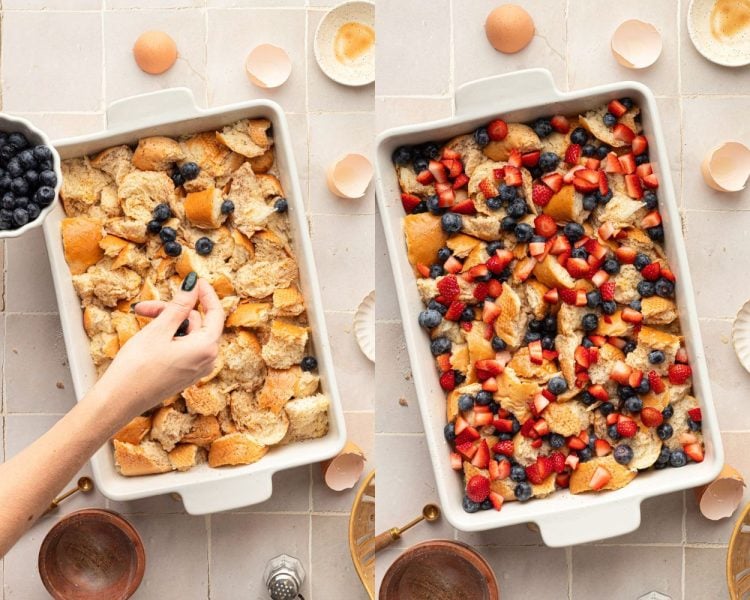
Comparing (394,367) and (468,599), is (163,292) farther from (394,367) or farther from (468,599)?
(468,599)

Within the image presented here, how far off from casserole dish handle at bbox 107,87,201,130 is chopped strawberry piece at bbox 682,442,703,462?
147 centimetres

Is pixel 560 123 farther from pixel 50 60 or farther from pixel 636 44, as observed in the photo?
pixel 50 60

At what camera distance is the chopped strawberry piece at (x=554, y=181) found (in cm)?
203

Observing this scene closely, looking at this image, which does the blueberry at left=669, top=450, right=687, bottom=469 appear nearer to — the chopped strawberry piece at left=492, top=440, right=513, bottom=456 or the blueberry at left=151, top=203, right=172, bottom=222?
the chopped strawberry piece at left=492, top=440, right=513, bottom=456

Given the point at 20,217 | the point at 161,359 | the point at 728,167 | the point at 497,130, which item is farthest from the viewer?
the point at 728,167

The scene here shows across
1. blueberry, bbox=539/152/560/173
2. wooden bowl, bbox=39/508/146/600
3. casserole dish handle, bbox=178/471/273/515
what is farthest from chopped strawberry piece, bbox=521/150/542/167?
wooden bowl, bbox=39/508/146/600

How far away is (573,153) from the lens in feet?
6.66

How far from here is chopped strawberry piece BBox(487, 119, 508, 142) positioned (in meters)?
2.00

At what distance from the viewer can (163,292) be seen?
208 cm

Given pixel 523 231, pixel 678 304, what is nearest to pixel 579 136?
pixel 523 231

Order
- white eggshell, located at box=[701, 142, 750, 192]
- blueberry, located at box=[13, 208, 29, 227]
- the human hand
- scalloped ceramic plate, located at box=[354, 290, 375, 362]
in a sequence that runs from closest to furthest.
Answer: the human hand → blueberry, located at box=[13, 208, 29, 227] → white eggshell, located at box=[701, 142, 750, 192] → scalloped ceramic plate, located at box=[354, 290, 375, 362]

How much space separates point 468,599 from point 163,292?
1104 mm

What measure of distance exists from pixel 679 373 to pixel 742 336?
283 mm

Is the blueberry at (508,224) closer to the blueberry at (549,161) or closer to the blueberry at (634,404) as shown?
the blueberry at (549,161)
